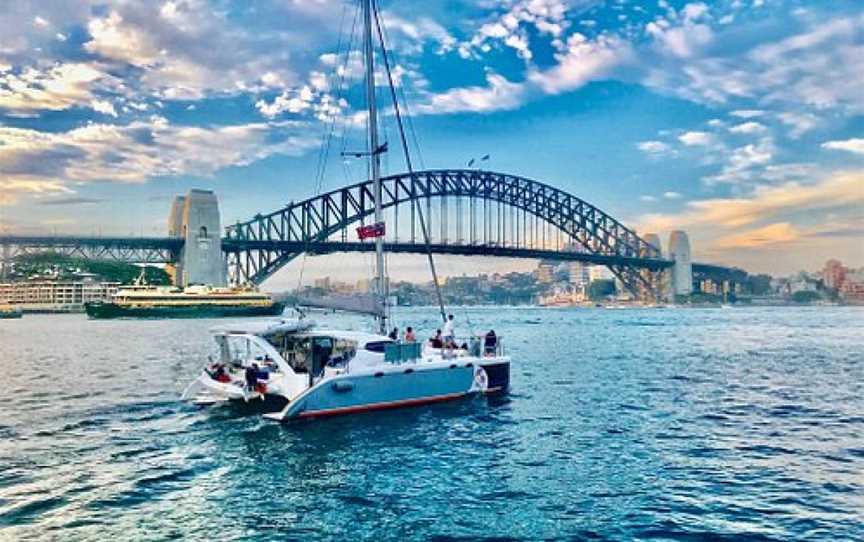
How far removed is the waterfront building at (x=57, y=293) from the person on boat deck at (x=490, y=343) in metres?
137

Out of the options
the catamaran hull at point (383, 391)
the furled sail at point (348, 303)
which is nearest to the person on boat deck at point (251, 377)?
the catamaran hull at point (383, 391)

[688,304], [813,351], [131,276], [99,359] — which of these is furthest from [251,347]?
[688,304]

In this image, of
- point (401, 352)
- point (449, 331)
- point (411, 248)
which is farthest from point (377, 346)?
point (411, 248)

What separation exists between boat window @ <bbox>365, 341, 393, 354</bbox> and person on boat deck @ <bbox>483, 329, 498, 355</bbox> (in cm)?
507

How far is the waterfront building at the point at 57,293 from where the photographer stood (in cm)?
14538

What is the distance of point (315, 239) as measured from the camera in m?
113

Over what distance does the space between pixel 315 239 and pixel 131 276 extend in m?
59.1

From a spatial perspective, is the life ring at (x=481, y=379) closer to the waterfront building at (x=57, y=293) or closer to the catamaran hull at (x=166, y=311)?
the catamaran hull at (x=166, y=311)

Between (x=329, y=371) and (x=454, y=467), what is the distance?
19.5 ft

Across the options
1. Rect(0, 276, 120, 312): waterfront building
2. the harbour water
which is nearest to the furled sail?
the harbour water

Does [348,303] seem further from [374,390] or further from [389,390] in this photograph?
[374,390]

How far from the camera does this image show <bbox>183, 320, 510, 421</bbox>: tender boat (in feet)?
60.7

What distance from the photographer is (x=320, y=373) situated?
19.4m

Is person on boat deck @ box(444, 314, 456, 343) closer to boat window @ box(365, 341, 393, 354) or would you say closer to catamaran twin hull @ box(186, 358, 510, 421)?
catamaran twin hull @ box(186, 358, 510, 421)
